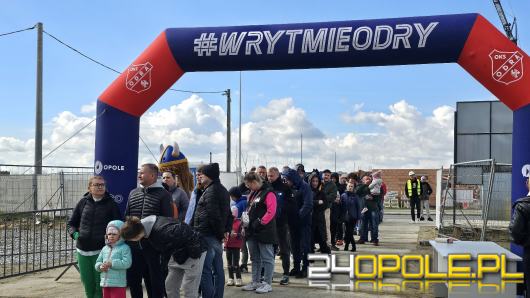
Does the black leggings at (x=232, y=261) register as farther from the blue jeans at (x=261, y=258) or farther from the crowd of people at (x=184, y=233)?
the blue jeans at (x=261, y=258)

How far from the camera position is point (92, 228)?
20.8 feet

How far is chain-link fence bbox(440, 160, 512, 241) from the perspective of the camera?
12.7 metres

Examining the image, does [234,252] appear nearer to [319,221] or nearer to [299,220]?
[299,220]

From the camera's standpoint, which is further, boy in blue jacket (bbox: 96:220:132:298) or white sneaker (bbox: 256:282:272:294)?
white sneaker (bbox: 256:282:272:294)

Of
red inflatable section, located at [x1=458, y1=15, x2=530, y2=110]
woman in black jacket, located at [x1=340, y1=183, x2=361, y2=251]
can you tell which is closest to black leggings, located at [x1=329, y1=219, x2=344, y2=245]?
woman in black jacket, located at [x1=340, y1=183, x2=361, y2=251]

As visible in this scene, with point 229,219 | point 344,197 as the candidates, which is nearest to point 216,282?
point 229,219

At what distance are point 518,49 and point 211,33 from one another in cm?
431

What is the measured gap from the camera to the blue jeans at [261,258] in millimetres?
7613

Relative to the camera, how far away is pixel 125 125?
853 centimetres

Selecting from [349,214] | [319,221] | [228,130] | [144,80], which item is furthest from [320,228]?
[228,130]

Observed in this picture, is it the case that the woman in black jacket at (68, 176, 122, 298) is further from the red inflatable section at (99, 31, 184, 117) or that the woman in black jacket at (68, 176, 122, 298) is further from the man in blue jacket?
the man in blue jacket

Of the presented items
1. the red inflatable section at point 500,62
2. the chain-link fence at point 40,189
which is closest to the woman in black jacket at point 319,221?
the red inflatable section at point 500,62

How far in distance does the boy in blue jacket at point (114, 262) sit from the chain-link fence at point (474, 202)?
856 cm

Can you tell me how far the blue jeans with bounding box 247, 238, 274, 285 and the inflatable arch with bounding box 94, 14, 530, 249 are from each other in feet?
6.98
